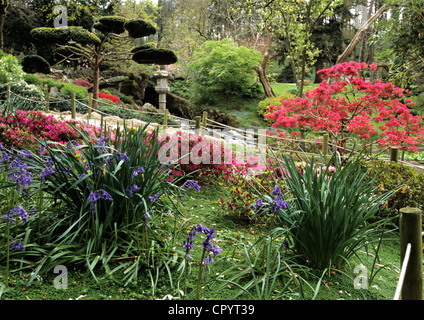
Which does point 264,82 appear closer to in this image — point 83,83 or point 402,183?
point 83,83

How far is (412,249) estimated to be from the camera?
166cm

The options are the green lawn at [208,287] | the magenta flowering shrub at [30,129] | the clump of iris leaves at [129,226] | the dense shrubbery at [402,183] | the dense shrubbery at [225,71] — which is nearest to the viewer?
the green lawn at [208,287]

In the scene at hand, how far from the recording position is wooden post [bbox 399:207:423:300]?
5.40 feet

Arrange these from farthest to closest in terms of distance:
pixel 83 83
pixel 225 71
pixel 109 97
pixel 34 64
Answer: pixel 83 83 → pixel 109 97 → pixel 225 71 → pixel 34 64

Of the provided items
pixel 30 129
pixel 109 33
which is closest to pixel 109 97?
pixel 109 33

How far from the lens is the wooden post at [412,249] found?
1646 mm

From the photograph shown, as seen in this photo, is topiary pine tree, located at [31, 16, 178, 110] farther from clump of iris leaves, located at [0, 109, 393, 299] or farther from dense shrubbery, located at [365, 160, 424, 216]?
clump of iris leaves, located at [0, 109, 393, 299]

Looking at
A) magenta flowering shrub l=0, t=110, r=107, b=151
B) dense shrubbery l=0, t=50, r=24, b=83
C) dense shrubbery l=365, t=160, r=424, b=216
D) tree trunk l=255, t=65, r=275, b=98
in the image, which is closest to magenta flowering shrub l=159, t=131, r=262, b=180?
magenta flowering shrub l=0, t=110, r=107, b=151

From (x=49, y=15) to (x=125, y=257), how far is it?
1709cm

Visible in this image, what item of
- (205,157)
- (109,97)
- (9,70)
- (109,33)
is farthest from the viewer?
(109,97)

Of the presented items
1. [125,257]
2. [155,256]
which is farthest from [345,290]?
[125,257]

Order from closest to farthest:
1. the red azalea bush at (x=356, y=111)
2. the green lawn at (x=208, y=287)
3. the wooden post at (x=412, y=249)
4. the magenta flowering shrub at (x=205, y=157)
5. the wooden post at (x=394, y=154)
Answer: the wooden post at (x=412, y=249)
the green lawn at (x=208, y=287)
the wooden post at (x=394, y=154)
the magenta flowering shrub at (x=205, y=157)
the red azalea bush at (x=356, y=111)

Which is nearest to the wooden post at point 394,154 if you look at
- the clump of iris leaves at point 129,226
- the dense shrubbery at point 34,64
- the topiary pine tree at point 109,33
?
the clump of iris leaves at point 129,226

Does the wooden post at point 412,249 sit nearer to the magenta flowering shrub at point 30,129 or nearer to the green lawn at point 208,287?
the green lawn at point 208,287
